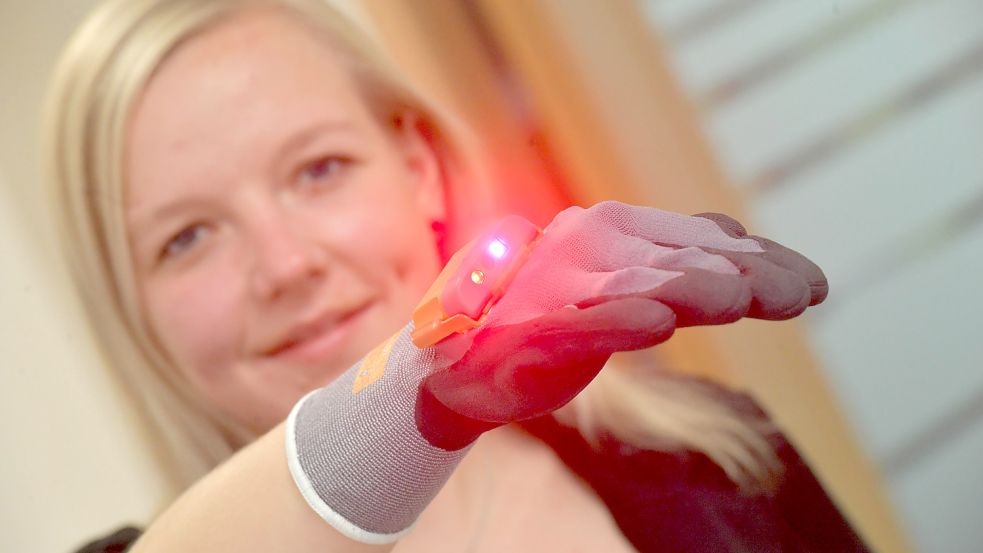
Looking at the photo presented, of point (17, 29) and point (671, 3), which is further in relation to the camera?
point (671, 3)

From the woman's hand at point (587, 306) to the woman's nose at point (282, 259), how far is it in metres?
0.17

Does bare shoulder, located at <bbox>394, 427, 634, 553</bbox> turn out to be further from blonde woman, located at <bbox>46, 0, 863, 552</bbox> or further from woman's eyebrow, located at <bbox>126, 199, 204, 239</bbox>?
woman's eyebrow, located at <bbox>126, 199, 204, 239</bbox>

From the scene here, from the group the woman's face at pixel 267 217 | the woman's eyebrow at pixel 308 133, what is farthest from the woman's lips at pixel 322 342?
the woman's eyebrow at pixel 308 133

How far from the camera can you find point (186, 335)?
0.47m

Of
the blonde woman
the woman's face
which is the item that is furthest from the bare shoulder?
the woman's face

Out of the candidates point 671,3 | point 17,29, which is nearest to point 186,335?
point 17,29

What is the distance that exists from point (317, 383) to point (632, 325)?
266 millimetres

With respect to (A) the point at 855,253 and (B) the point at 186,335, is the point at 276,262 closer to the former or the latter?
(B) the point at 186,335

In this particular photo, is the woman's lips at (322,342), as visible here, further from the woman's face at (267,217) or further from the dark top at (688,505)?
the dark top at (688,505)

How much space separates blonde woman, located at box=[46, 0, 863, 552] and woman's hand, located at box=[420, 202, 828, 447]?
0.01 m

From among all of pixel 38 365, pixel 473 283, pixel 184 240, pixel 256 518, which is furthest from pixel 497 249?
pixel 38 365

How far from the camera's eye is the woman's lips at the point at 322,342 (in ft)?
1.50

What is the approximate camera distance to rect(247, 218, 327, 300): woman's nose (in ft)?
1.43

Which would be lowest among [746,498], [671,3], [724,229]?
[746,498]
